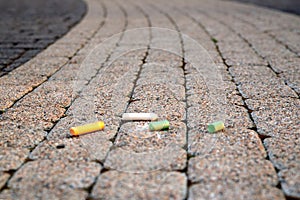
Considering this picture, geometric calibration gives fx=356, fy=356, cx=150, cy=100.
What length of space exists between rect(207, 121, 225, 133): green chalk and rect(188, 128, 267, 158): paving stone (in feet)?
0.08

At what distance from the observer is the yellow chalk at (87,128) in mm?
1946

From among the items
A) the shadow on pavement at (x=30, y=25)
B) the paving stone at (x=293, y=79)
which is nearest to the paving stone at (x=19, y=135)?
Result: the shadow on pavement at (x=30, y=25)

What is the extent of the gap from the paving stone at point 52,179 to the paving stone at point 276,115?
0.99 m

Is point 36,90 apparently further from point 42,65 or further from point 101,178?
point 101,178

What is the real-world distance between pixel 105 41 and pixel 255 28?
6.90 feet

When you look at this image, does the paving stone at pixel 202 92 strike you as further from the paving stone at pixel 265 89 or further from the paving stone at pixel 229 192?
the paving stone at pixel 229 192

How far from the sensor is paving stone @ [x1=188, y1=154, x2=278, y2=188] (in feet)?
5.03

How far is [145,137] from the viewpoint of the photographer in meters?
1.93

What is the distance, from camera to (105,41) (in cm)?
414

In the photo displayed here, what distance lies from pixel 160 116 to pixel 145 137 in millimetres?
311

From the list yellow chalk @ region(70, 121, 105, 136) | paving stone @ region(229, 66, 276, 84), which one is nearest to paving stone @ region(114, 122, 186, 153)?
yellow chalk @ region(70, 121, 105, 136)

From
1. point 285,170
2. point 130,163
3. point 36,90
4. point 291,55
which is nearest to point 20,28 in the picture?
point 36,90

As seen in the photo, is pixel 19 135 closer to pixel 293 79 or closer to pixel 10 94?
pixel 10 94

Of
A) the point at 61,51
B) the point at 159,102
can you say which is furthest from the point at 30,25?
the point at 159,102
